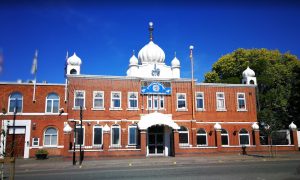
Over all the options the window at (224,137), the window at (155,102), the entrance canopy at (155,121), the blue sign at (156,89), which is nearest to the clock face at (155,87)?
the blue sign at (156,89)

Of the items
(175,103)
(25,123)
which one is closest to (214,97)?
(175,103)

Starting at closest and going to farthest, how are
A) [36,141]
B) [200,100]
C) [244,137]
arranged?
[36,141] < [200,100] < [244,137]

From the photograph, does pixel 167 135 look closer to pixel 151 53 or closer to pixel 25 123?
pixel 151 53

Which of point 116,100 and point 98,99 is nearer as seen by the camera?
point 98,99

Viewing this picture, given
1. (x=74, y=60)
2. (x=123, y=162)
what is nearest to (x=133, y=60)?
(x=74, y=60)

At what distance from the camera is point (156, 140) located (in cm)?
3030

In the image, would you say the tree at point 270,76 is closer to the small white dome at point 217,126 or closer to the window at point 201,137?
the small white dome at point 217,126

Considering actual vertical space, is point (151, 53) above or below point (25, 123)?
above

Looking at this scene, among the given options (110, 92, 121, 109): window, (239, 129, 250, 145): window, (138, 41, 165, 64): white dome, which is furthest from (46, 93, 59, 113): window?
(239, 129, 250, 145): window

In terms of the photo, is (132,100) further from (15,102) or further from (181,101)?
(15,102)

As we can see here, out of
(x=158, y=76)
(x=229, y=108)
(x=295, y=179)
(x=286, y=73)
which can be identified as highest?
(x=286, y=73)

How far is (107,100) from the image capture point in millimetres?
30156

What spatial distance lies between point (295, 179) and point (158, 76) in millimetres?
21268

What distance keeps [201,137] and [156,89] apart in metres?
7.32
